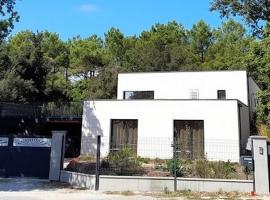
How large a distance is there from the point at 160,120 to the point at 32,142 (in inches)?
390

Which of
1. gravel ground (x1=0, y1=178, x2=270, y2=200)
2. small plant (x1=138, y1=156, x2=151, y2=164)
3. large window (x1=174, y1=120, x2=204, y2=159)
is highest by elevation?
large window (x1=174, y1=120, x2=204, y2=159)

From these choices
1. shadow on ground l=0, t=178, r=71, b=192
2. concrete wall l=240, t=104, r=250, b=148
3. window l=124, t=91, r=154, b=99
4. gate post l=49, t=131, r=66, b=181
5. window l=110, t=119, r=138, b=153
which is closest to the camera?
shadow on ground l=0, t=178, r=71, b=192

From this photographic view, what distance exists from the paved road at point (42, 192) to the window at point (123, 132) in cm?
922

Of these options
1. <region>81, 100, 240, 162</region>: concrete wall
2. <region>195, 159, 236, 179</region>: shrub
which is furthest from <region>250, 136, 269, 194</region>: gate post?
<region>81, 100, 240, 162</region>: concrete wall

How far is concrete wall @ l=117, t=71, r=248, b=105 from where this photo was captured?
28.6 m

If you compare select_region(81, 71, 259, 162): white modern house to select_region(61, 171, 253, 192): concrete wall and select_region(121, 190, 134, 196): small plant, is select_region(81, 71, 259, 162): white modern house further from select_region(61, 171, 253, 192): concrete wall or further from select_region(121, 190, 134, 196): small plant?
select_region(121, 190, 134, 196): small plant

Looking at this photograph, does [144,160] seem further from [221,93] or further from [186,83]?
[221,93]

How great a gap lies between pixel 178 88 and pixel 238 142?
798 cm

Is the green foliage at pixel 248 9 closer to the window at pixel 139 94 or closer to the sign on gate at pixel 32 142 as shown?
the window at pixel 139 94

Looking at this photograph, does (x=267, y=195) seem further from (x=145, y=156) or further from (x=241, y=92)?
(x=241, y=92)

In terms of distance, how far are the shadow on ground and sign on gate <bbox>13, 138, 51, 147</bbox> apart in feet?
4.42

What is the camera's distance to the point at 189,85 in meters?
29.5

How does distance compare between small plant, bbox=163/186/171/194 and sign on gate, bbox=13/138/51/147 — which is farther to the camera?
sign on gate, bbox=13/138/51/147

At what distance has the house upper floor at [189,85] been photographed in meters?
28.6
